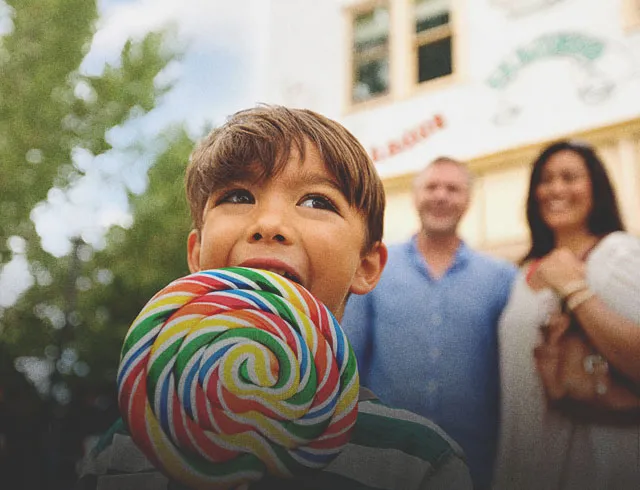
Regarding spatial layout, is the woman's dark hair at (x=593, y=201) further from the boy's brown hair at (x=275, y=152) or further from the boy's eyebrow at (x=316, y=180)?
the boy's eyebrow at (x=316, y=180)

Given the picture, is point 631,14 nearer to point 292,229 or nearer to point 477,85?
point 477,85

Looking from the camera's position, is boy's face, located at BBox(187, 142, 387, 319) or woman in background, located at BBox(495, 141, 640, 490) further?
woman in background, located at BBox(495, 141, 640, 490)

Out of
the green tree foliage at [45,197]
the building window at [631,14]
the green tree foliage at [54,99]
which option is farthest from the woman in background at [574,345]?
the green tree foliage at [54,99]

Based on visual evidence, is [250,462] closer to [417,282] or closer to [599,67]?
[417,282]

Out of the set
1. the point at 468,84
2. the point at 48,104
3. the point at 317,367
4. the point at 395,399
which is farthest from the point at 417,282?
the point at 48,104

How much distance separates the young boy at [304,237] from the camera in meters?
0.80

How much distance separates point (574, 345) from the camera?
1.26m

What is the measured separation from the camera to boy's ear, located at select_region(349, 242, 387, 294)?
982 mm

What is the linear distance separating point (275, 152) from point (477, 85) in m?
0.92

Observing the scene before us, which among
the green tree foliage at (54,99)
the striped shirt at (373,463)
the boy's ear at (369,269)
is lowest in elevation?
the striped shirt at (373,463)

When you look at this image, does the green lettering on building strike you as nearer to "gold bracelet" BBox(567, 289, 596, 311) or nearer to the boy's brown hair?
"gold bracelet" BBox(567, 289, 596, 311)

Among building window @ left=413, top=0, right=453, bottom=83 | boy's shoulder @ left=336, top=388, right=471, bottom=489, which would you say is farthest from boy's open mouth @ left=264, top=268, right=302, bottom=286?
building window @ left=413, top=0, right=453, bottom=83

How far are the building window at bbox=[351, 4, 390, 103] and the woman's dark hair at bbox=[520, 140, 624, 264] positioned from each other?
1.71 ft

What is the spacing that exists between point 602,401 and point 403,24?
47.1 inches
